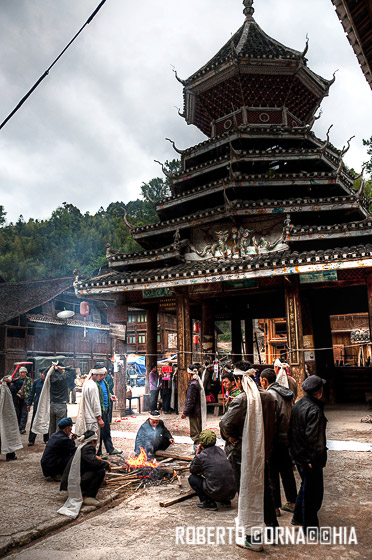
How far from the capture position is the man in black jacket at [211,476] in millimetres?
4980

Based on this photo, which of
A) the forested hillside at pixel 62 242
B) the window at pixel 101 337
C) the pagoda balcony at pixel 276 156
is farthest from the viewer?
the forested hillside at pixel 62 242

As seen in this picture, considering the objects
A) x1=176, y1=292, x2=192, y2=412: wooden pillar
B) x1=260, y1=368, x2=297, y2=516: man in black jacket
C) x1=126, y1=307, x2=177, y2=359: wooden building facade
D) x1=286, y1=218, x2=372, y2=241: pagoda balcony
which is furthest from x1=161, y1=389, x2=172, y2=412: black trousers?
x1=126, y1=307, x2=177, y2=359: wooden building facade

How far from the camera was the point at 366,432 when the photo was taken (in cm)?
933

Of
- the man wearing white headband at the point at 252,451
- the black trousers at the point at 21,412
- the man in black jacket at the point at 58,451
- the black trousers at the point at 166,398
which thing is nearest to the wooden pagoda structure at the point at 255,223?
the black trousers at the point at 166,398

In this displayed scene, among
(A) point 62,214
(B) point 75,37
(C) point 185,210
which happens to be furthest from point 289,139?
(A) point 62,214

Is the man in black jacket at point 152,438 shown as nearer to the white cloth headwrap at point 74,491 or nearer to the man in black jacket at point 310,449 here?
the white cloth headwrap at point 74,491

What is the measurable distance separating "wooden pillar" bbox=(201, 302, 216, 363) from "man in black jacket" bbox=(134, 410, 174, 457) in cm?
→ 713

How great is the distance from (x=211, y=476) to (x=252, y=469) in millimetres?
1201

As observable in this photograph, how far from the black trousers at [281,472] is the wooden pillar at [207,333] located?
9.52m

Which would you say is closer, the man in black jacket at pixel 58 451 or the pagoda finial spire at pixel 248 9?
the man in black jacket at pixel 58 451

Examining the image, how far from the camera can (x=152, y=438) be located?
727 centimetres

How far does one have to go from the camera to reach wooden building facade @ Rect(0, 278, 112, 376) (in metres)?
25.2

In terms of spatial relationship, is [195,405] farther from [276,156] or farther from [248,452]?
[276,156]

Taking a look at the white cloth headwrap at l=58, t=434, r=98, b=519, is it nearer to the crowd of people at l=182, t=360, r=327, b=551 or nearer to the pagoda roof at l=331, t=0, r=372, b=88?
the crowd of people at l=182, t=360, r=327, b=551
